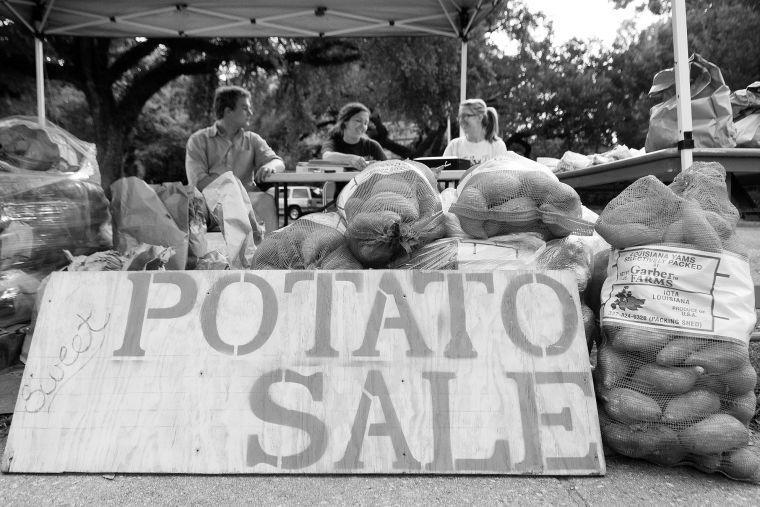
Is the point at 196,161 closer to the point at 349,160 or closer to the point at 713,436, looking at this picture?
the point at 349,160

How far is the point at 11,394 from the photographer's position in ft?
8.08

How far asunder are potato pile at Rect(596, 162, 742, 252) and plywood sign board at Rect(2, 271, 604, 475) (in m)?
0.26

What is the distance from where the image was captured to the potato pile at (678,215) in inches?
77.0

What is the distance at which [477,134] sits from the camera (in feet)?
16.7

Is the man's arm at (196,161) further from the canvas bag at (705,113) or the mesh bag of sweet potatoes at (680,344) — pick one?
the mesh bag of sweet potatoes at (680,344)

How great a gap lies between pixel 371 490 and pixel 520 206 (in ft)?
4.04

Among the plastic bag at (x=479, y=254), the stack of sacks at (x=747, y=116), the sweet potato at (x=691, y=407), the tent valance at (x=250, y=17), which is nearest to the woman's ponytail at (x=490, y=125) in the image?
the tent valance at (x=250, y=17)

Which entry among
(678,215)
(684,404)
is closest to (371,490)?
(684,404)

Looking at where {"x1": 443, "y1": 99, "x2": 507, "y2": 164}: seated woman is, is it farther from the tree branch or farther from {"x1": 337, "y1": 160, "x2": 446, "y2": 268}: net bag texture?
the tree branch

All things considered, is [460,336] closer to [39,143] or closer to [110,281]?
[110,281]

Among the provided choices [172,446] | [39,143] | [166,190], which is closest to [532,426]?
[172,446]

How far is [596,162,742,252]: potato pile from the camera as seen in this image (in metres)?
1.96

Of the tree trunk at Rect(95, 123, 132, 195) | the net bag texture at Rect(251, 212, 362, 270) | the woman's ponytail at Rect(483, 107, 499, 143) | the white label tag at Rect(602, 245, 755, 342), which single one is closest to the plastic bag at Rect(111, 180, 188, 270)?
the net bag texture at Rect(251, 212, 362, 270)

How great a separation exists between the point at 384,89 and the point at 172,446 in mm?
12358
